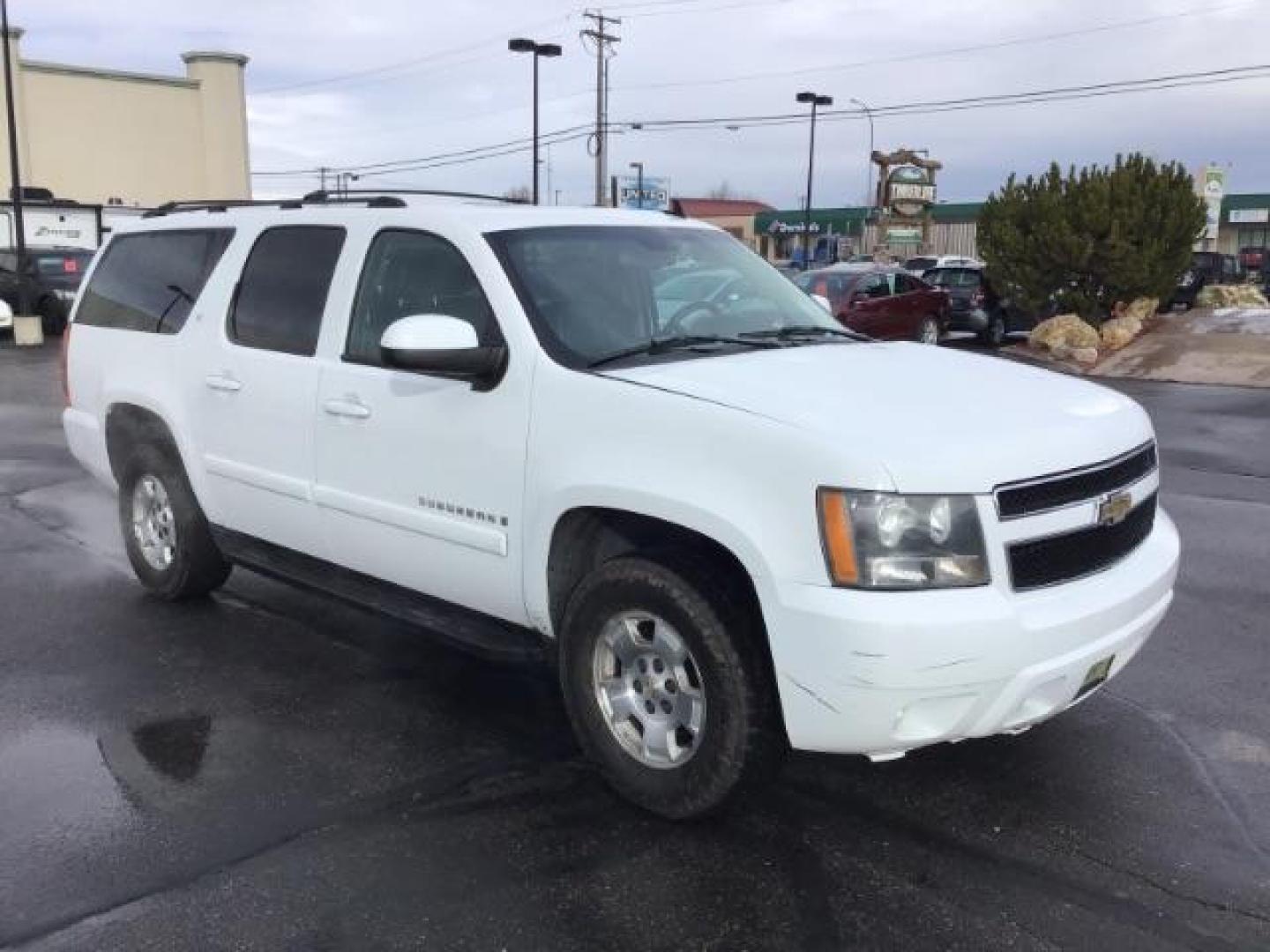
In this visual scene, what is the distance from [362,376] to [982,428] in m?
2.27

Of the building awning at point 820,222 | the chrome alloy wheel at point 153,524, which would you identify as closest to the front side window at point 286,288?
the chrome alloy wheel at point 153,524

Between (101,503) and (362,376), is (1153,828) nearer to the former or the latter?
(362,376)

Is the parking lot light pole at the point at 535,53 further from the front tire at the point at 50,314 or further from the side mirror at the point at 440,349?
the side mirror at the point at 440,349

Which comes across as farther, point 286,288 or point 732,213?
point 732,213

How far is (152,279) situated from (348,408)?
198 cm

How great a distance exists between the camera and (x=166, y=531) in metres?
5.81

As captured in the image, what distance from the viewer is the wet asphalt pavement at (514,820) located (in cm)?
310

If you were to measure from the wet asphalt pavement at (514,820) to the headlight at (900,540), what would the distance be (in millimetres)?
905

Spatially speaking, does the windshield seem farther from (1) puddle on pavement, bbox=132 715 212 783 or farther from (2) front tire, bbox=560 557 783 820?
(1) puddle on pavement, bbox=132 715 212 783

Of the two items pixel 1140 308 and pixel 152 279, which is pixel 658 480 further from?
pixel 1140 308

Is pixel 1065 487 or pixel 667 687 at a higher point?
pixel 1065 487

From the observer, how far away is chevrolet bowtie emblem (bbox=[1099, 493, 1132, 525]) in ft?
11.3

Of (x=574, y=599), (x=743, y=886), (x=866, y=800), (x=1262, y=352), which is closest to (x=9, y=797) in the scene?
(x=574, y=599)

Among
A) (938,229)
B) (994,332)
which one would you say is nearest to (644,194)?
(938,229)
